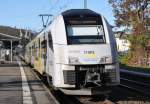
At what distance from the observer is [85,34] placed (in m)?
16.5

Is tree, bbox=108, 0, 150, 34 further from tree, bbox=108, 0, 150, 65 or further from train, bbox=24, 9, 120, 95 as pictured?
train, bbox=24, 9, 120, 95

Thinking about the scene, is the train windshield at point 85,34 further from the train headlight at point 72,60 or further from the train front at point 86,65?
the train headlight at point 72,60

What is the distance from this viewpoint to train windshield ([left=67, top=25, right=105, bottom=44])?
53.5 ft

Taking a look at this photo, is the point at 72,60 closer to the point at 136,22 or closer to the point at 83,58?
the point at 83,58

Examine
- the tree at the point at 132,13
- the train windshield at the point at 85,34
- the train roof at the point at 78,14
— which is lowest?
the train windshield at the point at 85,34

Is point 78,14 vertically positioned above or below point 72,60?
above

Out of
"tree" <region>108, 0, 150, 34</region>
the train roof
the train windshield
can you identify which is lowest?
the train windshield

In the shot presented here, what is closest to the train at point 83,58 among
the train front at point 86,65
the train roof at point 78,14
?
the train front at point 86,65

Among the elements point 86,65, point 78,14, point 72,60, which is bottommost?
point 86,65

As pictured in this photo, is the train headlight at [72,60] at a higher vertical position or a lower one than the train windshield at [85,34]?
lower

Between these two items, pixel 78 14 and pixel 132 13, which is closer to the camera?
pixel 78 14

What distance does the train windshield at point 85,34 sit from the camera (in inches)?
642

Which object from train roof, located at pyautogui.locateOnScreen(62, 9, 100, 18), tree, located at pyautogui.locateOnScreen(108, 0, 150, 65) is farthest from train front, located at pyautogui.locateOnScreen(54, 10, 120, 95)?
tree, located at pyautogui.locateOnScreen(108, 0, 150, 65)

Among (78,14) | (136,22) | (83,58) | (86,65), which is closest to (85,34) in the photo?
(78,14)
